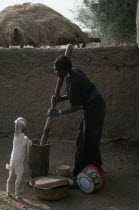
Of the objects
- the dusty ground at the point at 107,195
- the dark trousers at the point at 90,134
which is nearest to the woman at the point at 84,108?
the dark trousers at the point at 90,134

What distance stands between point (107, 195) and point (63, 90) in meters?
2.26

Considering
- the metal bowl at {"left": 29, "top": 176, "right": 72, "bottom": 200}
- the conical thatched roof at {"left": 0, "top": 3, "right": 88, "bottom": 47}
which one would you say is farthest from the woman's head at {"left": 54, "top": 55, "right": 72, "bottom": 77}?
the conical thatched roof at {"left": 0, "top": 3, "right": 88, "bottom": 47}

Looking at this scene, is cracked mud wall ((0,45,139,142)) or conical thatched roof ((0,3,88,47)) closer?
cracked mud wall ((0,45,139,142))

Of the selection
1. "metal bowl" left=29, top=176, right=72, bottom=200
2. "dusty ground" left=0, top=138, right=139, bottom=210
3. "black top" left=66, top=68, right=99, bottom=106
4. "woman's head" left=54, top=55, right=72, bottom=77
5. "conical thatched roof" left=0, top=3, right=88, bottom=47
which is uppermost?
"conical thatched roof" left=0, top=3, right=88, bottom=47

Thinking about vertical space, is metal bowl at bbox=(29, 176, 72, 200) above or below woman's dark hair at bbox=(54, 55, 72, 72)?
below

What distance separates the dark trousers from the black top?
90 mm

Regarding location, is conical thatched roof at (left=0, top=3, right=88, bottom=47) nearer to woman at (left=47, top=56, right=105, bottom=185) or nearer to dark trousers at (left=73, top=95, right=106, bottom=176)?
woman at (left=47, top=56, right=105, bottom=185)

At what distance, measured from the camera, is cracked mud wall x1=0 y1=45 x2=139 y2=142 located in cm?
529

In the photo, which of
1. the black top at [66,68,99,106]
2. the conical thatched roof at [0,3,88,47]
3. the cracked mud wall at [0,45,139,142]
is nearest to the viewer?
the black top at [66,68,99,106]

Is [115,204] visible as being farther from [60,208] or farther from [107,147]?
[107,147]

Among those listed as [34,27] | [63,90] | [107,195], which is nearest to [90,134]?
[107,195]

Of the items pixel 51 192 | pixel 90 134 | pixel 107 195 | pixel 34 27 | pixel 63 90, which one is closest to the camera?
pixel 51 192

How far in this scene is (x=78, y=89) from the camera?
3762mm

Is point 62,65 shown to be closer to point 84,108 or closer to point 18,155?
point 84,108
